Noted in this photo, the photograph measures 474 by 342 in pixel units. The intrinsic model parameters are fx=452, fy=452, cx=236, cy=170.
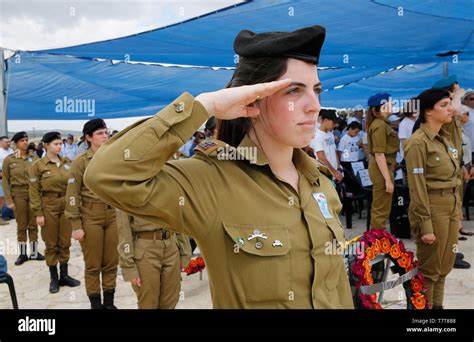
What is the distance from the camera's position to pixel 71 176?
385cm

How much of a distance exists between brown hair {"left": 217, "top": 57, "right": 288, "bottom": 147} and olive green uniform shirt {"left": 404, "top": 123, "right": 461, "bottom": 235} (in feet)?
7.31

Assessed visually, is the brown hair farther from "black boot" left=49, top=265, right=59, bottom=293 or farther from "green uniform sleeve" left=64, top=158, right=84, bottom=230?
"black boot" left=49, top=265, right=59, bottom=293

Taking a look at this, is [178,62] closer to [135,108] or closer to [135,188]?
[135,108]

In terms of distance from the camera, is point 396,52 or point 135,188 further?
point 396,52

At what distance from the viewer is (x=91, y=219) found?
3814mm

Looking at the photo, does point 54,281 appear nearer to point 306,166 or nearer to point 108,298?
point 108,298

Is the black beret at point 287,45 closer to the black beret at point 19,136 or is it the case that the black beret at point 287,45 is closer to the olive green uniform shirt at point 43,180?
the olive green uniform shirt at point 43,180

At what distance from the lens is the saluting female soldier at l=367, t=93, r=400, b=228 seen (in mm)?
4844

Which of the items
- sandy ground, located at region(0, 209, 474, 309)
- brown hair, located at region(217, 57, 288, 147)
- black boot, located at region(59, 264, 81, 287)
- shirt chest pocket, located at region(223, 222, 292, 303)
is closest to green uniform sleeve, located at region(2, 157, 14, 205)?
sandy ground, located at region(0, 209, 474, 309)

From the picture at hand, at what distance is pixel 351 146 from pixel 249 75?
6.08 m

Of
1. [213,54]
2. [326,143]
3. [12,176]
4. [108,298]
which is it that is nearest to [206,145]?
[108,298]

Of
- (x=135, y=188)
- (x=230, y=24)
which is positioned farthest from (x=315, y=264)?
(x=230, y=24)

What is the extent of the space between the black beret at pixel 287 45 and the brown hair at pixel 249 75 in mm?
17

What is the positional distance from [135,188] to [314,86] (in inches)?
22.9
